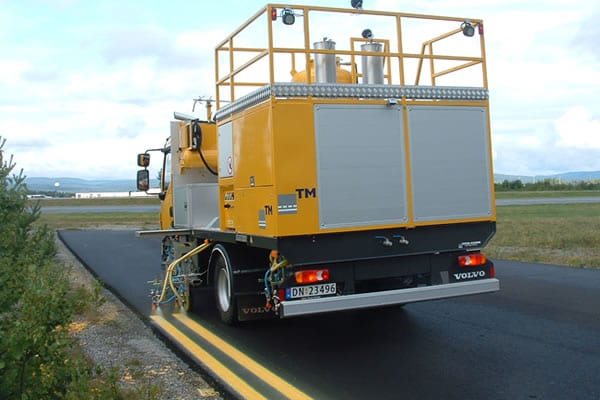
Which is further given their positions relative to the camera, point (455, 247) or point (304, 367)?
point (455, 247)

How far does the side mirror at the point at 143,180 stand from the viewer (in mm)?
11148

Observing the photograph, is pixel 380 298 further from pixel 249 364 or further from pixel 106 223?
pixel 106 223

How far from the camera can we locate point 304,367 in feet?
19.4

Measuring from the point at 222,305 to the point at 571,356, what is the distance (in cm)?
410

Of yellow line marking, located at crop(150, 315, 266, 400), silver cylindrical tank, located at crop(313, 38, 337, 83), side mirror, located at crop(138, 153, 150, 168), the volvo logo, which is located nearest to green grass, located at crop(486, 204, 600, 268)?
the volvo logo

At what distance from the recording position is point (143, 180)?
11227 millimetres

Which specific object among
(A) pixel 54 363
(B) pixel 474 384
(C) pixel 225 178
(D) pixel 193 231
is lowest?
(B) pixel 474 384

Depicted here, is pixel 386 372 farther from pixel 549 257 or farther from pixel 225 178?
pixel 549 257

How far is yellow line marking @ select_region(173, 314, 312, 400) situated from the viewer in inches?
201

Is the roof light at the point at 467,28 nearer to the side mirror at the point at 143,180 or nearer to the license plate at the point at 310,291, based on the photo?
the license plate at the point at 310,291

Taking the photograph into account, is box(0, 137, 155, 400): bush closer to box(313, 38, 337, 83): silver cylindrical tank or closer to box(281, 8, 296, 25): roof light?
box(281, 8, 296, 25): roof light

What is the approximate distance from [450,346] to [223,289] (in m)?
2.92

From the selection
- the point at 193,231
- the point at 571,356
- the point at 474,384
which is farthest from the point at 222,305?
the point at 571,356

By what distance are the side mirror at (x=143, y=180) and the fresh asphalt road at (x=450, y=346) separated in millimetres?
2163
